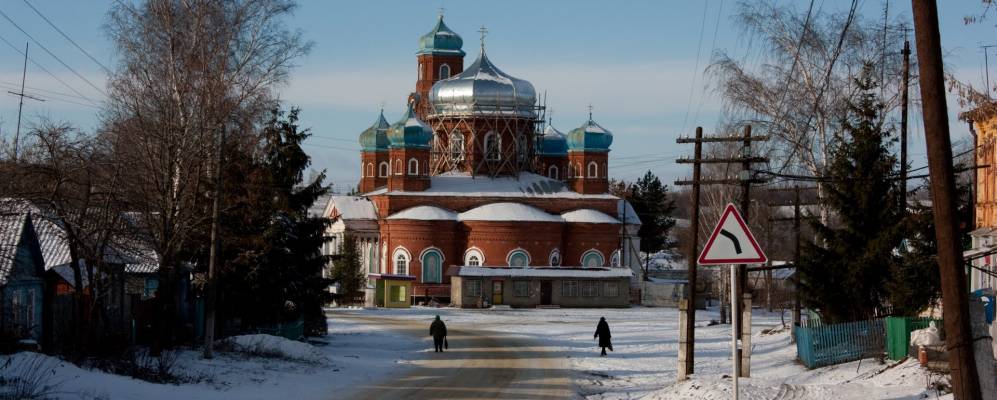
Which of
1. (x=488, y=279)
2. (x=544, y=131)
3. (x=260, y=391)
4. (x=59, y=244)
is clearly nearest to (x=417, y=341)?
(x=59, y=244)

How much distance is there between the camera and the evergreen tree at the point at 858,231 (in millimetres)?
26906

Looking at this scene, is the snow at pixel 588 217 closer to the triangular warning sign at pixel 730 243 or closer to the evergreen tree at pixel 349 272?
the evergreen tree at pixel 349 272

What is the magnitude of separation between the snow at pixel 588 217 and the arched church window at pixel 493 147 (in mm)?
5639

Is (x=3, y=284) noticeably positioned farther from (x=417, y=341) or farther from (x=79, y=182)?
(x=417, y=341)

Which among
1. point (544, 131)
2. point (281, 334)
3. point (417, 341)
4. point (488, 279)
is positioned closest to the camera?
point (281, 334)

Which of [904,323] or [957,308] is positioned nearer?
[957,308]

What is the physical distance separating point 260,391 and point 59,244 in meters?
7.34

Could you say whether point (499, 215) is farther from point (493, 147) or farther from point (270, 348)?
point (270, 348)

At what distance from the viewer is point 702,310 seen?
63875 millimetres

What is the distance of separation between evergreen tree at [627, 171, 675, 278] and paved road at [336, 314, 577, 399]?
5737 centimetres

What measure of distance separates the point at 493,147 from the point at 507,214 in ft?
20.0

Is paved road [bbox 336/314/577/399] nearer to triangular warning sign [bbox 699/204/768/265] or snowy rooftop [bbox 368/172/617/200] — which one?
triangular warning sign [bbox 699/204/768/265]

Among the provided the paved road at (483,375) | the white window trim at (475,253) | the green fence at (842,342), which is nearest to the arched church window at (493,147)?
the white window trim at (475,253)

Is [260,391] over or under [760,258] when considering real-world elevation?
under
